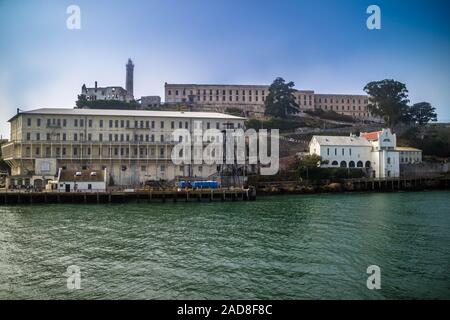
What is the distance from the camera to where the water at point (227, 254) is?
14.1 meters

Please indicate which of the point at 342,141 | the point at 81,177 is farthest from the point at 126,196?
the point at 342,141

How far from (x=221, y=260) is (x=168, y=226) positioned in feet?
34.5

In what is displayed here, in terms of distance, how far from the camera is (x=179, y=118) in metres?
60.8

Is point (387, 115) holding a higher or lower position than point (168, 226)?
higher

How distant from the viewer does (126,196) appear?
4550 cm

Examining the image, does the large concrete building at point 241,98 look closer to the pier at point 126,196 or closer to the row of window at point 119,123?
the row of window at point 119,123

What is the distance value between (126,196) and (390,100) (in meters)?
68.0

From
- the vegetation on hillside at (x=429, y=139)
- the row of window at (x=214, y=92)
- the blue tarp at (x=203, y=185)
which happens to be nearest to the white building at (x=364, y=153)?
the vegetation on hillside at (x=429, y=139)

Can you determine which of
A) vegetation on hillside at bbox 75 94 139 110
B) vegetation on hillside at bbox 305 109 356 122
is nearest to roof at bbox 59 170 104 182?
vegetation on hillside at bbox 75 94 139 110

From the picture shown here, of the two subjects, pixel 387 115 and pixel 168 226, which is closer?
pixel 168 226

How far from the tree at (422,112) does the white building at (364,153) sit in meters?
28.3
